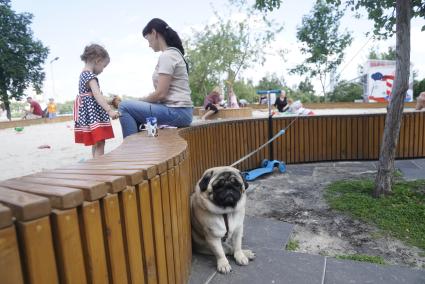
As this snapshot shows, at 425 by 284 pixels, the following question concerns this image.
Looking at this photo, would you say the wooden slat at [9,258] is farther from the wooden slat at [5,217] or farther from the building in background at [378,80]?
the building in background at [378,80]

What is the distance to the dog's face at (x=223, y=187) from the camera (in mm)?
2762

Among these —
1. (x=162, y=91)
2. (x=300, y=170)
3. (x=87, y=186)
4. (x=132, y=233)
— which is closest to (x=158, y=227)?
(x=132, y=233)

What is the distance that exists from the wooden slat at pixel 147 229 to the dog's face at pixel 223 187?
1.09 metres

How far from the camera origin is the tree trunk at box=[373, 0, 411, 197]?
15.1ft

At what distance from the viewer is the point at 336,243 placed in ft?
11.2

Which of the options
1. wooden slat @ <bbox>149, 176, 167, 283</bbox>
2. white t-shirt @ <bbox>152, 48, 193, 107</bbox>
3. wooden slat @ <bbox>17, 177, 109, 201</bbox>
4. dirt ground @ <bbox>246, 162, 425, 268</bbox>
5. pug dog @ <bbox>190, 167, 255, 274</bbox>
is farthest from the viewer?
white t-shirt @ <bbox>152, 48, 193, 107</bbox>

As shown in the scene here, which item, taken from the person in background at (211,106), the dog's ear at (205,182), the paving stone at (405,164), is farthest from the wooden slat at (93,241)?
the person in background at (211,106)

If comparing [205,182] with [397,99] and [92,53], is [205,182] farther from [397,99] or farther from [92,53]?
[397,99]

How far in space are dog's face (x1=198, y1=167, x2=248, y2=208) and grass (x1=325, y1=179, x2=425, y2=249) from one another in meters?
1.92

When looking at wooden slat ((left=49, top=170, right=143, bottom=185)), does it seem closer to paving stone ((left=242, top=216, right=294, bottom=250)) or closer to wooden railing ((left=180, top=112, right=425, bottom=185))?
paving stone ((left=242, top=216, right=294, bottom=250))

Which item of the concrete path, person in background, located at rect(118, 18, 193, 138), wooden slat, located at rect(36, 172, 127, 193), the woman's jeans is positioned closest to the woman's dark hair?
person in background, located at rect(118, 18, 193, 138)

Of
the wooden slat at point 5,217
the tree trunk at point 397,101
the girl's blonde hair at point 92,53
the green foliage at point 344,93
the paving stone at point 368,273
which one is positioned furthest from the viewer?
the green foliage at point 344,93

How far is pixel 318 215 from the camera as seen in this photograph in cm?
423

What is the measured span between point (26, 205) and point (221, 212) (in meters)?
1.98
